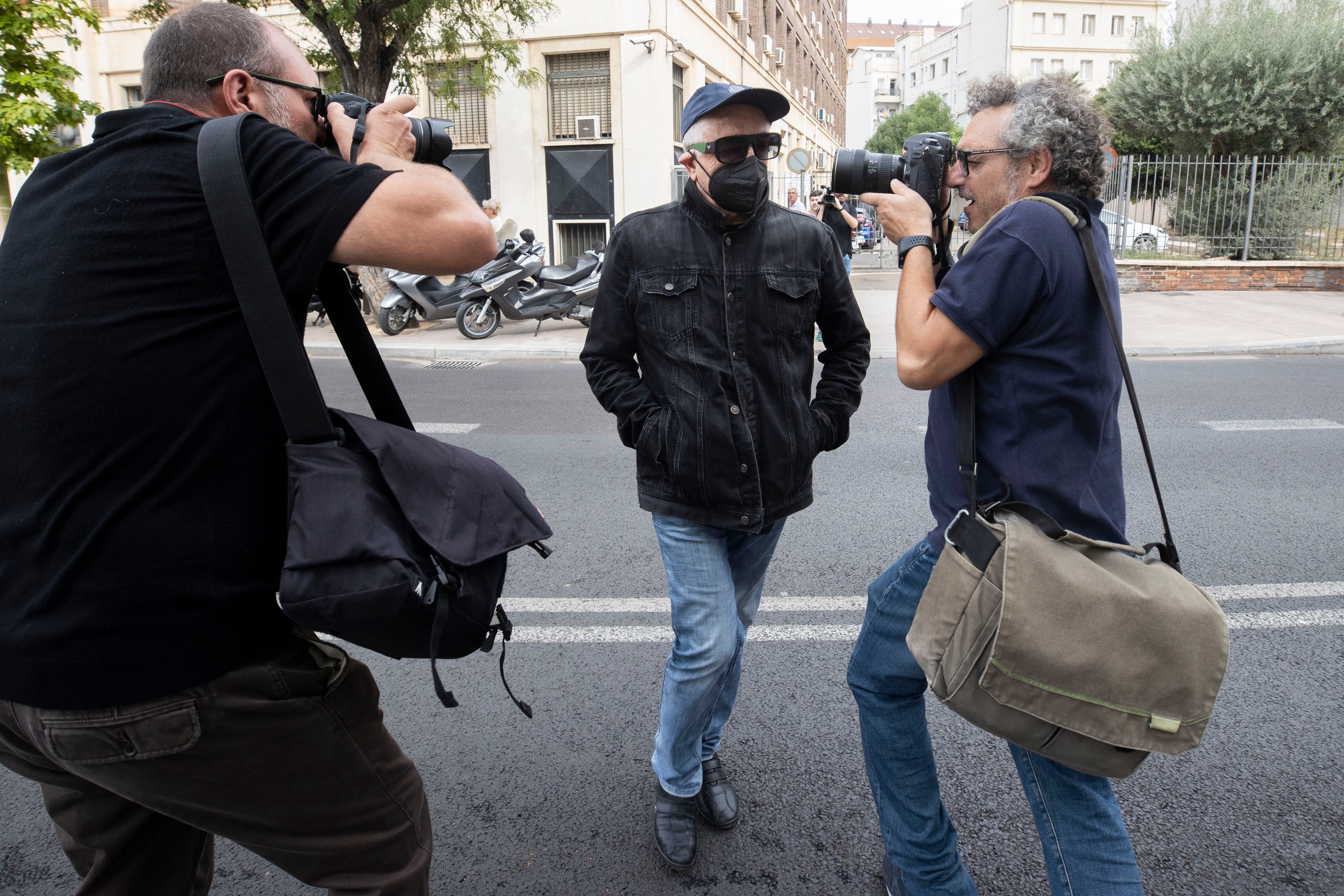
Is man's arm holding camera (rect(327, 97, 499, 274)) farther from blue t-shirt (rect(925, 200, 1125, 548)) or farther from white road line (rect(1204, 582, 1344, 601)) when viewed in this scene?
white road line (rect(1204, 582, 1344, 601))

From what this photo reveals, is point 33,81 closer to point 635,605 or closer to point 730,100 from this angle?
point 635,605

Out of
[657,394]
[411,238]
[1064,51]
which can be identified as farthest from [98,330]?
[1064,51]

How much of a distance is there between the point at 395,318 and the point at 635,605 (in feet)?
31.8

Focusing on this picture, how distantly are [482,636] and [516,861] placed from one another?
1.20m

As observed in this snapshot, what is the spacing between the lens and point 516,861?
2.39 meters

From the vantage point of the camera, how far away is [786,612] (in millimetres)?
3850

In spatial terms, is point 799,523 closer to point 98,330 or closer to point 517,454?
point 517,454

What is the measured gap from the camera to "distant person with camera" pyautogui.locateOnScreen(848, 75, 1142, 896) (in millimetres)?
1727

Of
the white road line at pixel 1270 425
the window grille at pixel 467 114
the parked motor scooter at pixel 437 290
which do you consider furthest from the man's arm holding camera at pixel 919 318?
the window grille at pixel 467 114

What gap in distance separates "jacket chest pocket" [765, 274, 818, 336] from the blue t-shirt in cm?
61

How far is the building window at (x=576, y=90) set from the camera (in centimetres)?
1758

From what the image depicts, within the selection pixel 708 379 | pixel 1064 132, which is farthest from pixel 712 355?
pixel 1064 132

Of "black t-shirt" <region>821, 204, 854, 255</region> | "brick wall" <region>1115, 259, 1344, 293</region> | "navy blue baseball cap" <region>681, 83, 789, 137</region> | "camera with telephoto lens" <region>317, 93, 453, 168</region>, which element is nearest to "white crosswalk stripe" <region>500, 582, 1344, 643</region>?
"black t-shirt" <region>821, 204, 854, 255</region>

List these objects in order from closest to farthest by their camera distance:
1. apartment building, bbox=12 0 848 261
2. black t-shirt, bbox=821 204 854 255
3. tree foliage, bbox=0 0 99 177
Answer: black t-shirt, bbox=821 204 854 255 < tree foliage, bbox=0 0 99 177 < apartment building, bbox=12 0 848 261
